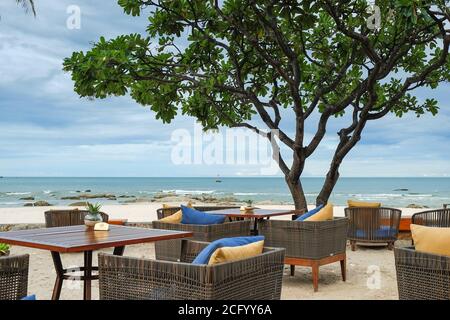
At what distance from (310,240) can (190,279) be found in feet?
9.24

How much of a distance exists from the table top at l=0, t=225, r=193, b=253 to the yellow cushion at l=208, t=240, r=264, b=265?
93 centimetres

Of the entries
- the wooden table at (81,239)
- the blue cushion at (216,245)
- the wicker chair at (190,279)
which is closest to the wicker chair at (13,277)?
the wooden table at (81,239)

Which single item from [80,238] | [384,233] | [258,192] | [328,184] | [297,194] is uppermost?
[328,184]

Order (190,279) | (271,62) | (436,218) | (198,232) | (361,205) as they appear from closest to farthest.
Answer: (190,279), (198,232), (436,218), (271,62), (361,205)

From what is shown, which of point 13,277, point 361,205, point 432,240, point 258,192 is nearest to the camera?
point 13,277

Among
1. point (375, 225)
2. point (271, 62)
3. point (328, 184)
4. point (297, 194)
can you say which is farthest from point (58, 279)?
point (328, 184)

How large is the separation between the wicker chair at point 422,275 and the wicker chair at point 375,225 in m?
4.67

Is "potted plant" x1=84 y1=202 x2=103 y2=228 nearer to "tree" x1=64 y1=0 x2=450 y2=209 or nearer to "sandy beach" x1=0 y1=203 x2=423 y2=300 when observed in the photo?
"sandy beach" x1=0 y1=203 x2=423 y2=300

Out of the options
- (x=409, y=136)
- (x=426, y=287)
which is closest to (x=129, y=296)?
(x=426, y=287)

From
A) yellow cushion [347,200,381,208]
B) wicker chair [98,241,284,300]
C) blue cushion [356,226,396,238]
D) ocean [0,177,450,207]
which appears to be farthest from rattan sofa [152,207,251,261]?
ocean [0,177,450,207]

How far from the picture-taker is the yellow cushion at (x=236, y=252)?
8.13ft

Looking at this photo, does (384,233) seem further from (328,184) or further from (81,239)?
(81,239)

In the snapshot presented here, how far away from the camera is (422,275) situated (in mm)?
2715

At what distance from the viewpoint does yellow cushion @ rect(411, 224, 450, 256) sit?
279 centimetres
